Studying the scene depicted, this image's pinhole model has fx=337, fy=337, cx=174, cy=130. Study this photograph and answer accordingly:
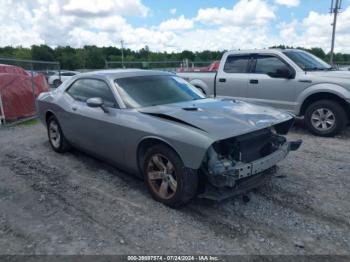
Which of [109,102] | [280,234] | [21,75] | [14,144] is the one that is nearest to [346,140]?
[280,234]

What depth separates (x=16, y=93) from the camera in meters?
10.3

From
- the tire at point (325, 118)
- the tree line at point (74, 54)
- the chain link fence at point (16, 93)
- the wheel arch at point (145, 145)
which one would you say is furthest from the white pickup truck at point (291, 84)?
the tree line at point (74, 54)

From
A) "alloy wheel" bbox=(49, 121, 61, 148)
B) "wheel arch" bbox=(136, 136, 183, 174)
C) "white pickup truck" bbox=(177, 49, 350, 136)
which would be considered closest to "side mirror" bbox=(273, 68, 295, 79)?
"white pickup truck" bbox=(177, 49, 350, 136)

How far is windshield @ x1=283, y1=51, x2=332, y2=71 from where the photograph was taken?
782cm

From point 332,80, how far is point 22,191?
20.9ft

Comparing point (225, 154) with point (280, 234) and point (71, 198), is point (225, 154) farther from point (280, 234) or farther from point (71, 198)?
point (71, 198)

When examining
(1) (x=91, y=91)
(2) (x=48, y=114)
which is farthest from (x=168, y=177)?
(2) (x=48, y=114)

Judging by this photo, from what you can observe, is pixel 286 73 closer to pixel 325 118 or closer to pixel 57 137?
pixel 325 118

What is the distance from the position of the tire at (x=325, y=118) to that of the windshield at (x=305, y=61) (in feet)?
3.12

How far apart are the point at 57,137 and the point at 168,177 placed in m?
3.26

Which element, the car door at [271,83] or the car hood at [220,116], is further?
the car door at [271,83]

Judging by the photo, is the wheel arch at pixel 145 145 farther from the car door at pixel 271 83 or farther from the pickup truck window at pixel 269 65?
the pickup truck window at pixel 269 65

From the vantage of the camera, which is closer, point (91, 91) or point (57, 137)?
point (91, 91)

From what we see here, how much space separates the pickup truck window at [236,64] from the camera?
8.58 meters
